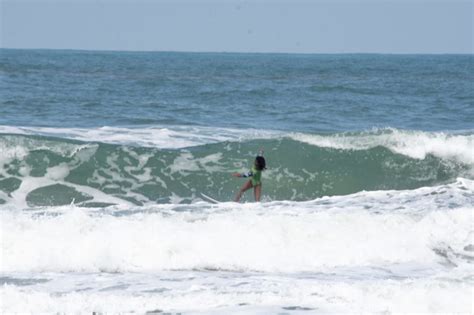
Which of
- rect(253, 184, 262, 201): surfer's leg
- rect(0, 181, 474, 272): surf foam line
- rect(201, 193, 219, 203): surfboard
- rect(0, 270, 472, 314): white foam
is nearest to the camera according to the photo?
rect(0, 270, 472, 314): white foam

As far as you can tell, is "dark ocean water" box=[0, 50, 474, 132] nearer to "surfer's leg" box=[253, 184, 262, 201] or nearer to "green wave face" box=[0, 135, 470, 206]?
"green wave face" box=[0, 135, 470, 206]

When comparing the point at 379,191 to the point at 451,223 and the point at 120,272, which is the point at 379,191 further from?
the point at 120,272

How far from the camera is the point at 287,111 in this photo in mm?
31391

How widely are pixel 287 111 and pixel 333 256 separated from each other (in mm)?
19162

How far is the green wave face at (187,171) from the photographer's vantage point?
17719mm

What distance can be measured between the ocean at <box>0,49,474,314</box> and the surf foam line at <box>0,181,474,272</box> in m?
0.03

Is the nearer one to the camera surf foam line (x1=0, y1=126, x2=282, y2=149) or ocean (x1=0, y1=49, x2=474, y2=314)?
ocean (x1=0, y1=49, x2=474, y2=314)

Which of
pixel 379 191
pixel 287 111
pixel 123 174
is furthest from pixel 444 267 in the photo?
pixel 287 111

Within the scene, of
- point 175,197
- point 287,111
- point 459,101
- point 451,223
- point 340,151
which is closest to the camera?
point 451,223

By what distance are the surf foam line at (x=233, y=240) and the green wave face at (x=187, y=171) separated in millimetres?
2684

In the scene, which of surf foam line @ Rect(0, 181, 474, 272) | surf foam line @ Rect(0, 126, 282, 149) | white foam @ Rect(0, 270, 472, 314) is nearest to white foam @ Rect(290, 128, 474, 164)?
surf foam line @ Rect(0, 126, 282, 149)

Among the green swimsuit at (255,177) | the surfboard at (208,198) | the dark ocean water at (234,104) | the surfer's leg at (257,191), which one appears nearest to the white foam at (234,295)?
the surfer's leg at (257,191)

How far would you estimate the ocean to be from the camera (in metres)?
10.0

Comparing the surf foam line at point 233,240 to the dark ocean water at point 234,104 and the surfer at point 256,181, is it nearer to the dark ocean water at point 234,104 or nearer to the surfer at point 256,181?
the surfer at point 256,181
